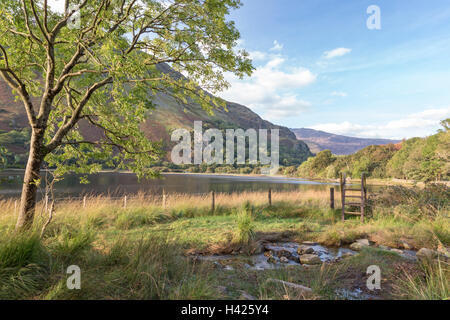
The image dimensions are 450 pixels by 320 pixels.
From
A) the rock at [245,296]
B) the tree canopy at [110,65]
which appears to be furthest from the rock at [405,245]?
the tree canopy at [110,65]

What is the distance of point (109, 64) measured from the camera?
436 cm

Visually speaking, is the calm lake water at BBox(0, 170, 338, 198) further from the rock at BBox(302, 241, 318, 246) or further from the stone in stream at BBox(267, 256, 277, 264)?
the rock at BBox(302, 241, 318, 246)

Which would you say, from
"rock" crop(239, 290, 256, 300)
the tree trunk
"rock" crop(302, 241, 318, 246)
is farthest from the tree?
"rock" crop(302, 241, 318, 246)

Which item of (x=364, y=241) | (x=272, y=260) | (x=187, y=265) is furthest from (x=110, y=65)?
(x=364, y=241)

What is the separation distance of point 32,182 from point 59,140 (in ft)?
3.52

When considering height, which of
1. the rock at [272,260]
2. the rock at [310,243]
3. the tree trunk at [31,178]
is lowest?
the rock at [310,243]

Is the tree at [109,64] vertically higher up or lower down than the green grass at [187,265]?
higher up

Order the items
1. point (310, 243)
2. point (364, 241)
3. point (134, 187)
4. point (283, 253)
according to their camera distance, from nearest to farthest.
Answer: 1. point (283, 253)
2. point (364, 241)
3. point (310, 243)
4. point (134, 187)

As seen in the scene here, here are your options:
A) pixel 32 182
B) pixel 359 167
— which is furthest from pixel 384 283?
pixel 359 167

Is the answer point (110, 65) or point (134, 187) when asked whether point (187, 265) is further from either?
point (134, 187)

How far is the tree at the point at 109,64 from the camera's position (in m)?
4.62

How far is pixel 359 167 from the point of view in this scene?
77.8 metres

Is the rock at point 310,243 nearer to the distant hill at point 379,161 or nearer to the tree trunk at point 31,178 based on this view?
the tree trunk at point 31,178

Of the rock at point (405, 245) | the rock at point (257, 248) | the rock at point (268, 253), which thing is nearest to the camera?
the rock at point (268, 253)
